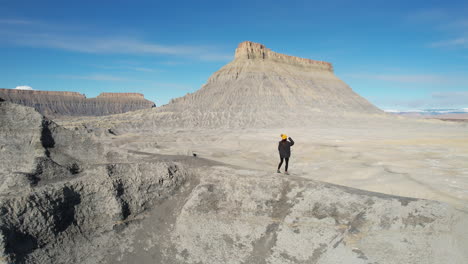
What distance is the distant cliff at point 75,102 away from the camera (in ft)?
380

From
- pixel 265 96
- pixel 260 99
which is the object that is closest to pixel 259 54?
pixel 265 96

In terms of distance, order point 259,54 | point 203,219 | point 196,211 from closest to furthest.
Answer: point 203,219, point 196,211, point 259,54

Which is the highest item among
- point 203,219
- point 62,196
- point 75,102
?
point 75,102

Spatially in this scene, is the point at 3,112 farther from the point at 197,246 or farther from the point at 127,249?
the point at 197,246

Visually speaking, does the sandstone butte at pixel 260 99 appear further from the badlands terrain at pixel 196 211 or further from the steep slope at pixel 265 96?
the badlands terrain at pixel 196 211

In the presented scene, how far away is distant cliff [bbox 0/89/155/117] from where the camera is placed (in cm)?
11594

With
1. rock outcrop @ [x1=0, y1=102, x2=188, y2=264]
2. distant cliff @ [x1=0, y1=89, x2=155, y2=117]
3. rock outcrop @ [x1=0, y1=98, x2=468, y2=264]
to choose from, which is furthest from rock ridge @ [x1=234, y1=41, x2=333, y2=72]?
distant cliff @ [x1=0, y1=89, x2=155, y2=117]

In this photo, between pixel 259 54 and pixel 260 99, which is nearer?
pixel 260 99

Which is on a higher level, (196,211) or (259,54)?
(259,54)

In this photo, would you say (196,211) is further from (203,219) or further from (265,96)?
(265,96)

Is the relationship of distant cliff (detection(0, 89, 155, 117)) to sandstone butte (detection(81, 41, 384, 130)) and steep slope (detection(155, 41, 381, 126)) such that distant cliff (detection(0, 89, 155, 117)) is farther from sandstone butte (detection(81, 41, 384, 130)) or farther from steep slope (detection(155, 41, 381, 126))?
steep slope (detection(155, 41, 381, 126))

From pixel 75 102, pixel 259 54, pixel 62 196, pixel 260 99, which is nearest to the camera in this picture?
pixel 62 196

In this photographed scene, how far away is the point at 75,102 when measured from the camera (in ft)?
436

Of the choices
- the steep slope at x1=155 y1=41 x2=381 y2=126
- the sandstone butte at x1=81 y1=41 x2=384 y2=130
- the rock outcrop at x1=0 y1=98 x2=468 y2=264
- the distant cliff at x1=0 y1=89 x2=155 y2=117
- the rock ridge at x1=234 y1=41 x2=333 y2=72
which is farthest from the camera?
the distant cliff at x1=0 y1=89 x2=155 y2=117
